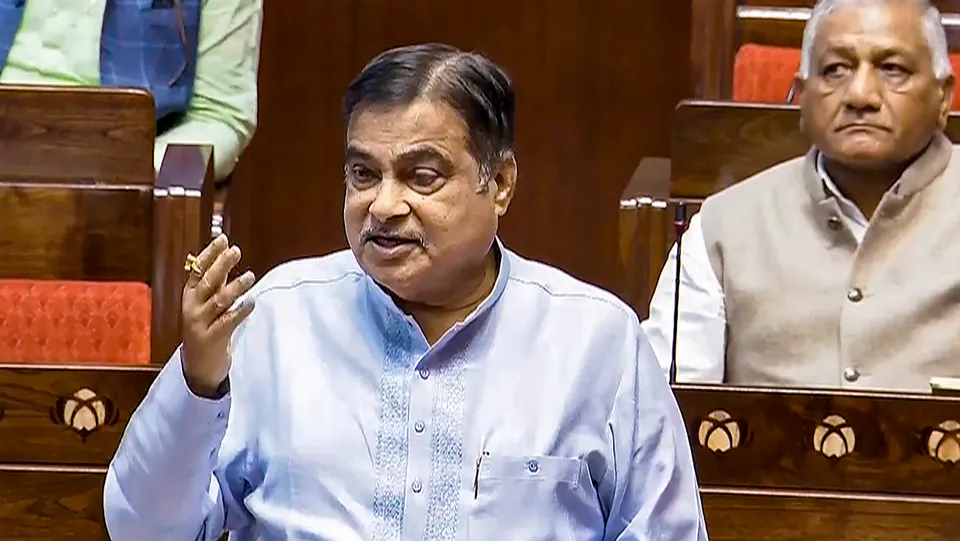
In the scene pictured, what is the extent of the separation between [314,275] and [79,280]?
0.47 m

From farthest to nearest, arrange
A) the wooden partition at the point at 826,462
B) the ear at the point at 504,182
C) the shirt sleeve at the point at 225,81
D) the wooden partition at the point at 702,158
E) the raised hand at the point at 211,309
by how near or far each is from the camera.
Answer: the shirt sleeve at the point at 225,81
the wooden partition at the point at 702,158
the wooden partition at the point at 826,462
the ear at the point at 504,182
the raised hand at the point at 211,309

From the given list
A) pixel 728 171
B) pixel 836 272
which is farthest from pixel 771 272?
pixel 728 171

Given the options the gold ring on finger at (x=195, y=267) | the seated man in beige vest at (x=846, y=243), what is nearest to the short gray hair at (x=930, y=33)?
the seated man in beige vest at (x=846, y=243)

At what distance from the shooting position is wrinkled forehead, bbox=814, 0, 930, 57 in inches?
49.4

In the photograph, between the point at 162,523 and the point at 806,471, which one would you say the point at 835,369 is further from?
the point at 162,523

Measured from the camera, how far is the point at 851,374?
3.98 ft

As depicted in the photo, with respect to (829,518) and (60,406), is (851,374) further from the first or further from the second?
(60,406)

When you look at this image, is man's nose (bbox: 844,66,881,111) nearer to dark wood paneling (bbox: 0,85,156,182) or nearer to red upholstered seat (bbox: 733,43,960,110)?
red upholstered seat (bbox: 733,43,960,110)

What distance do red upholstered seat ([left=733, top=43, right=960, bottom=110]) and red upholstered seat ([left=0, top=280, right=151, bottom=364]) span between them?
0.55 meters

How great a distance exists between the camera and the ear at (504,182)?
85 cm

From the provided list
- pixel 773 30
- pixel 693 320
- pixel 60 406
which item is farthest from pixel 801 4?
A: pixel 60 406

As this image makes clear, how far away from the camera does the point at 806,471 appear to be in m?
1.10

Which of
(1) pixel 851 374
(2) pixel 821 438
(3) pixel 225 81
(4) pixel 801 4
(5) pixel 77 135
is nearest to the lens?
(2) pixel 821 438

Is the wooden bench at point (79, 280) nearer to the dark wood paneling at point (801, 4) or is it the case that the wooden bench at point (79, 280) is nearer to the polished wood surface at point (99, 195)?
the polished wood surface at point (99, 195)
